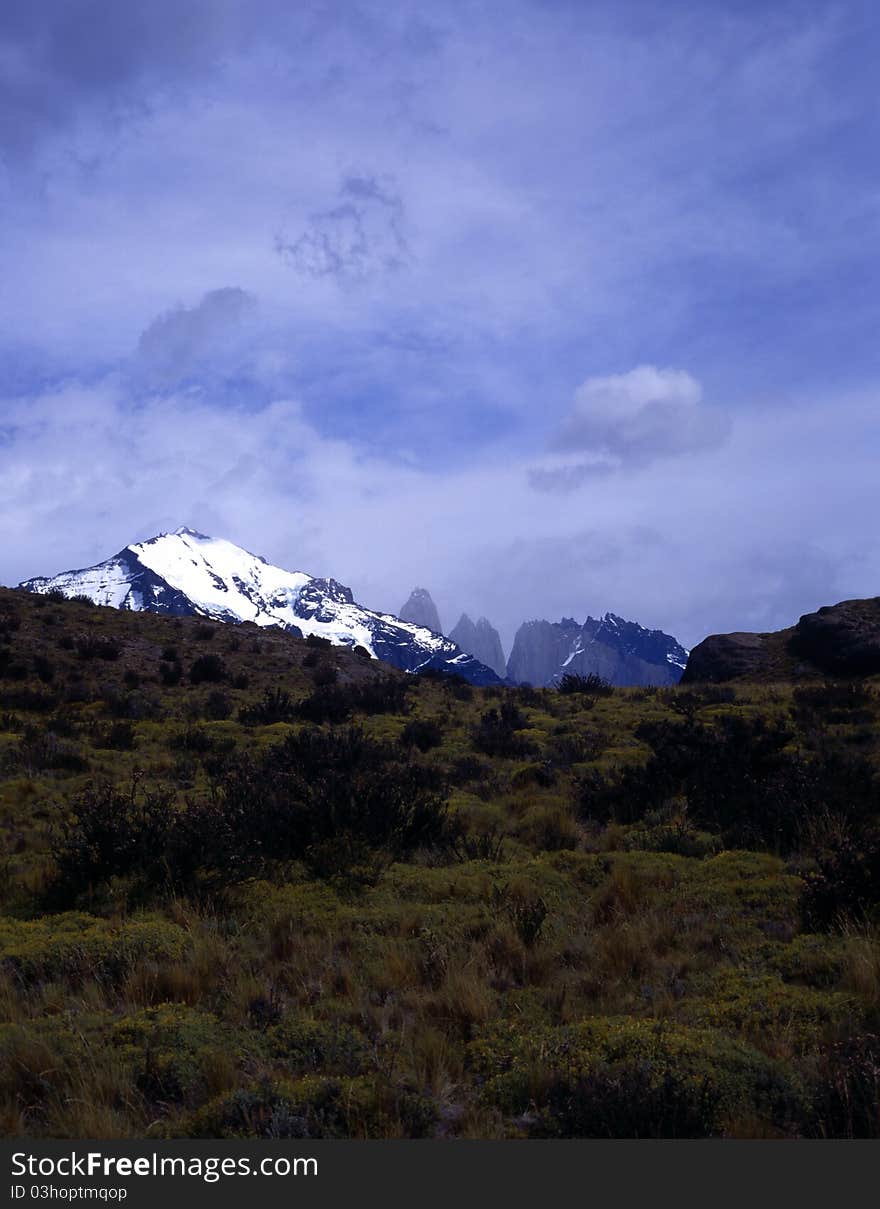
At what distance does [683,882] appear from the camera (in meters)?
8.24

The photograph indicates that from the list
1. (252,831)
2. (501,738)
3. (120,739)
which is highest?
(120,739)

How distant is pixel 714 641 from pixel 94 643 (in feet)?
89.9

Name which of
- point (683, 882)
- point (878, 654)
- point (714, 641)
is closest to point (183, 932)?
point (683, 882)

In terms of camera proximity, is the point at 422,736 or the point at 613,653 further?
the point at 613,653

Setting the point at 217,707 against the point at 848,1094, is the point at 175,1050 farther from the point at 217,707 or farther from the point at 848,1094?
the point at 217,707

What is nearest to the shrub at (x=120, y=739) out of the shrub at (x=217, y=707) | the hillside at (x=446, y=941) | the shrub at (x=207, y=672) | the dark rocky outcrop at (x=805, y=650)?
the hillside at (x=446, y=941)

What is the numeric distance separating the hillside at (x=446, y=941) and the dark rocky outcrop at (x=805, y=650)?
18264 mm

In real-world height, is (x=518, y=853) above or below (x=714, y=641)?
below

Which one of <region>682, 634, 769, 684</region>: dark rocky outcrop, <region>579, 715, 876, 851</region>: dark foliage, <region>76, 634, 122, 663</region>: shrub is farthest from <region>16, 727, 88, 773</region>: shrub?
<region>682, 634, 769, 684</region>: dark rocky outcrop

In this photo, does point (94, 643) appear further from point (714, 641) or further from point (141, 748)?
point (714, 641)

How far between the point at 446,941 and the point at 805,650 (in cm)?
3286

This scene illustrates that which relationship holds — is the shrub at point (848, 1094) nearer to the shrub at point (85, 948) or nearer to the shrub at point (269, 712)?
the shrub at point (85, 948)

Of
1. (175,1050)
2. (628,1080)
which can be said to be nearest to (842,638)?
(628,1080)

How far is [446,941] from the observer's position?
6688mm
